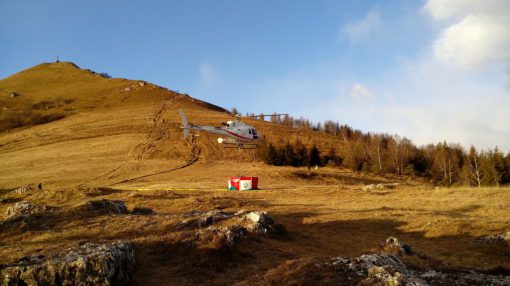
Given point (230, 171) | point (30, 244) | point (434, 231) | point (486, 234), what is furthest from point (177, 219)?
point (230, 171)

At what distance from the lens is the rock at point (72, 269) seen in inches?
407

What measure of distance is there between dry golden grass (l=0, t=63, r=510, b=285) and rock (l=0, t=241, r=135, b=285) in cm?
121

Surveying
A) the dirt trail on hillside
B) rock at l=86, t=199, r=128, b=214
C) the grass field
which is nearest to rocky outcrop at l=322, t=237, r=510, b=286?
the grass field

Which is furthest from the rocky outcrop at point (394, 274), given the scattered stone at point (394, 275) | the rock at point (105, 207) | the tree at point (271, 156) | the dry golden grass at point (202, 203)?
the tree at point (271, 156)

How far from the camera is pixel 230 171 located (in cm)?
6041

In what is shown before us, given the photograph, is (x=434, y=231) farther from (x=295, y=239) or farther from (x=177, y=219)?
(x=177, y=219)

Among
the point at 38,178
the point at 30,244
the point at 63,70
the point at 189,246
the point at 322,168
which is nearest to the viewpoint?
the point at 189,246

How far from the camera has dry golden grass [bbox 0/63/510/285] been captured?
587 inches

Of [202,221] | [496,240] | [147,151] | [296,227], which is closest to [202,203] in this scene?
[296,227]

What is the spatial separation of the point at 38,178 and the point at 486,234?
54.0 m

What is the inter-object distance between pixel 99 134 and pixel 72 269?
248ft

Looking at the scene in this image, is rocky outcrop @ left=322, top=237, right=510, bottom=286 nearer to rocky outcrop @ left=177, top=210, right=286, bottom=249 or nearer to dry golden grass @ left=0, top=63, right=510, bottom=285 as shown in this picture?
dry golden grass @ left=0, top=63, right=510, bottom=285

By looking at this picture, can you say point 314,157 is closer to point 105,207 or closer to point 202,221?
point 105,207

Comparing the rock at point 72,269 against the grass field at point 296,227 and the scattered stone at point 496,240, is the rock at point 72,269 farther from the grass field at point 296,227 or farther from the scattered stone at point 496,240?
the scattered stone at point 496,240
